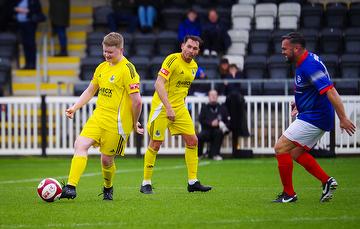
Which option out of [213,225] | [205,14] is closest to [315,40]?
[205,14]

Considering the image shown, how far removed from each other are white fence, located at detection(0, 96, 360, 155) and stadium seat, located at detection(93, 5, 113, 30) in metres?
5.14

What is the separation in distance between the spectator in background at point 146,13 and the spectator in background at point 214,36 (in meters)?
1.79

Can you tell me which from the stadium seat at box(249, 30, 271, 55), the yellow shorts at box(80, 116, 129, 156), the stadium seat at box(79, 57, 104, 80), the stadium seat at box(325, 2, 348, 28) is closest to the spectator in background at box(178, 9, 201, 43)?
the stadium seat at box(249, 30, 271, 55)

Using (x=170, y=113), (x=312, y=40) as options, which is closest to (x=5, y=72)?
(x=312, y=40)

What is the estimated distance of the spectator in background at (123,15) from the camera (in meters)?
25.8

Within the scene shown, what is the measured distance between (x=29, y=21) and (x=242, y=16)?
18.0 ft

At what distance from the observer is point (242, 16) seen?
85.3 ft

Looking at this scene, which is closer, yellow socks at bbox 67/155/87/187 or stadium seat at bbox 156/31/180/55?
yellow socks at bbox 67/155/87/187

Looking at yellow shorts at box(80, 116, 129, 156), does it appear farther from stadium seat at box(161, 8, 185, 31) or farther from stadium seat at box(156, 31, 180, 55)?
stadium seat at box(161, 8, 185, 31)

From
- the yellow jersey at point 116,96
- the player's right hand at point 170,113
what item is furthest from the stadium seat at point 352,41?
the yellow jersey at point 116,96

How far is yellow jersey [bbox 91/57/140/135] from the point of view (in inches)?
462

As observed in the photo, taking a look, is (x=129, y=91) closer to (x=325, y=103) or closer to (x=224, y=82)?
(x=325, y=103)

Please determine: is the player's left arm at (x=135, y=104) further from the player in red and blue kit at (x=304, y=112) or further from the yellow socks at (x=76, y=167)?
the player in red and blue kit at (x=304, y=112)

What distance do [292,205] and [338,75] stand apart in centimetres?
1298
